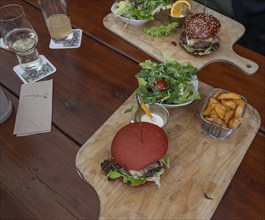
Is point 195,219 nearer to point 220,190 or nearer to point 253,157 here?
point 220,190

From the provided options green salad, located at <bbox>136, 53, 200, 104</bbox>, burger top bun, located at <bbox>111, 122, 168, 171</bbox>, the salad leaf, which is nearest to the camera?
burger top bun, located at <bbox>111, 122, 168, 171</bbox>

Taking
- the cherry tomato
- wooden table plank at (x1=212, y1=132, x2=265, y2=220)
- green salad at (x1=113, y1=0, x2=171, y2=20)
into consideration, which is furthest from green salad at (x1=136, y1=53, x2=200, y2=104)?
green salad at (x1=113, y1=0, x2=171, y2=20)

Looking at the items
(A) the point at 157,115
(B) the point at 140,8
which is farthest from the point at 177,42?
(A) the point at 157,115

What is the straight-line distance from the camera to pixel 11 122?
0.88 metres

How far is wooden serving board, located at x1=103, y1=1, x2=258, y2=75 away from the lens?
3.27 feet

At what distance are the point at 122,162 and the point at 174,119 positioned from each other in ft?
0.79

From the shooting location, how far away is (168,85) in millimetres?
856

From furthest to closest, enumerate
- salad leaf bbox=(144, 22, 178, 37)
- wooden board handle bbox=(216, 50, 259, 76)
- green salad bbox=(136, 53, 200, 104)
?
salad leaf bbox=(144, 22, 178, 37), wooden board handle bbox=(216, 50, 259, 76), green salad bbox=(136, 53, 200, 104)

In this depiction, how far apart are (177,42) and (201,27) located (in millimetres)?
119

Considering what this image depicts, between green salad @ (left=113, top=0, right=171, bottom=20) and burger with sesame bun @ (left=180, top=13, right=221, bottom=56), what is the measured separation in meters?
0.15

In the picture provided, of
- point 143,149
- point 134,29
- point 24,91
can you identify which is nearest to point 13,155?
point 24,91

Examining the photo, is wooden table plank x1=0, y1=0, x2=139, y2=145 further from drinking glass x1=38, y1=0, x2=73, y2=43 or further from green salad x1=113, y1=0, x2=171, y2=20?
green salad x1=113, y1=0, x2=171, y2=20

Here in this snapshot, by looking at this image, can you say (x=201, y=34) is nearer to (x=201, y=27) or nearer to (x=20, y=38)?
(x=201, y=27)

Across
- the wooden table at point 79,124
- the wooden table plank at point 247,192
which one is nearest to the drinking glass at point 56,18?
the wooden table at point 79,124
